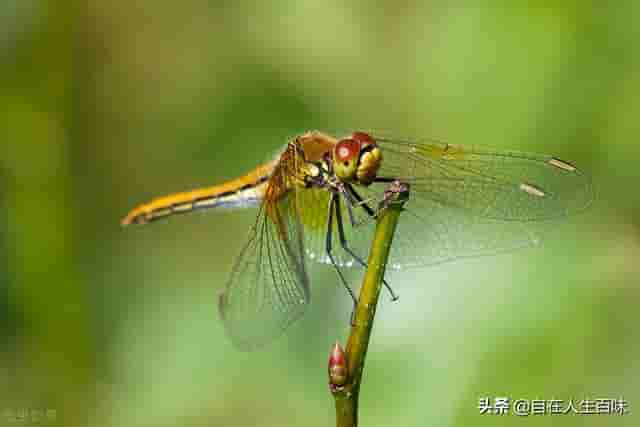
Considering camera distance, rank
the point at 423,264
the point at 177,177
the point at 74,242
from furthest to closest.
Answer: the point at 177,177, the point at 74,242, the point at 423,264

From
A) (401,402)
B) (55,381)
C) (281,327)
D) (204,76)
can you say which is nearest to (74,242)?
(55,381)

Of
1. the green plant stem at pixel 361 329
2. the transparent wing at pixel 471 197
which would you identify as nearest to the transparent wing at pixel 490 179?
the transparent wing at pixel 471 197

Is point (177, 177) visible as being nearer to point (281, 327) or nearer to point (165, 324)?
point (165, 324)

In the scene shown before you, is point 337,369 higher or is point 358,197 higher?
point 358,197

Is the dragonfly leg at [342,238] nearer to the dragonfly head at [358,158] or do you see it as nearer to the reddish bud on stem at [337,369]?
the dragonfly head at [358,158]

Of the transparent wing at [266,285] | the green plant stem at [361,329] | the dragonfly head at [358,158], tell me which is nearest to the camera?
the green plant stem at [361,329]

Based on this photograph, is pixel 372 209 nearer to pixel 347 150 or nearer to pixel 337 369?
pixel 347 150

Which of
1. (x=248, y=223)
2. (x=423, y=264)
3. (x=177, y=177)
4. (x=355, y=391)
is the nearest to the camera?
(x=355, y=391)

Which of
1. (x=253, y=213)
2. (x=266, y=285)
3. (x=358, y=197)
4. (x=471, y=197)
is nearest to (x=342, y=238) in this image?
(x=358, y=197)
